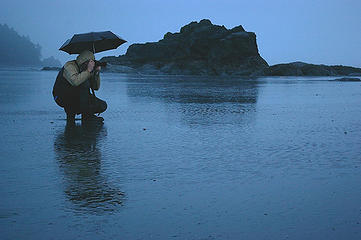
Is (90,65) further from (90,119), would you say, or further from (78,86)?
(90,119)

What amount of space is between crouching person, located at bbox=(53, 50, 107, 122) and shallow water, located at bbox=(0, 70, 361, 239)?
2.49ft

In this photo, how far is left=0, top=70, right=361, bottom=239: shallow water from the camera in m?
3.68

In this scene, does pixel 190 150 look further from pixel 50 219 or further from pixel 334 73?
pixel 334 73

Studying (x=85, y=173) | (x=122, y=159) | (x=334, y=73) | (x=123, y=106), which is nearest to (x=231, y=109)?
(x=123, y=106)

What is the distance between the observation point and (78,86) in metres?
10.2

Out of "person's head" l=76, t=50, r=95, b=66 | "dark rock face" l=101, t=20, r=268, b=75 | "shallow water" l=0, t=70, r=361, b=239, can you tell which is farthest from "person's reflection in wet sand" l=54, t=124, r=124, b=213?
"dark rock face" l=101, t=20, r=268, b=75

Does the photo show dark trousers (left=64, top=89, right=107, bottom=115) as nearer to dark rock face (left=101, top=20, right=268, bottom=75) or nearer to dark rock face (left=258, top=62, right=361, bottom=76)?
dark rock face (left=258, top=62, right=361, bottom=76)

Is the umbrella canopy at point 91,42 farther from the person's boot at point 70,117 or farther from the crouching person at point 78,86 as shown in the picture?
the person's boot at point 70,117

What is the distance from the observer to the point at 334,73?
392 feet

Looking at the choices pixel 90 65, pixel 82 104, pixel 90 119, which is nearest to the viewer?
pixel 90 65

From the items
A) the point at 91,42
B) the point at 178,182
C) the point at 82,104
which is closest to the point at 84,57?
the point at 91,42

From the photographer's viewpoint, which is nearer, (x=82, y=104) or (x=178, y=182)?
(x=178, y=182)

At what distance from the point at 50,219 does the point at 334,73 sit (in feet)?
401

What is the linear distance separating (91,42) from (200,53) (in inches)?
5377
